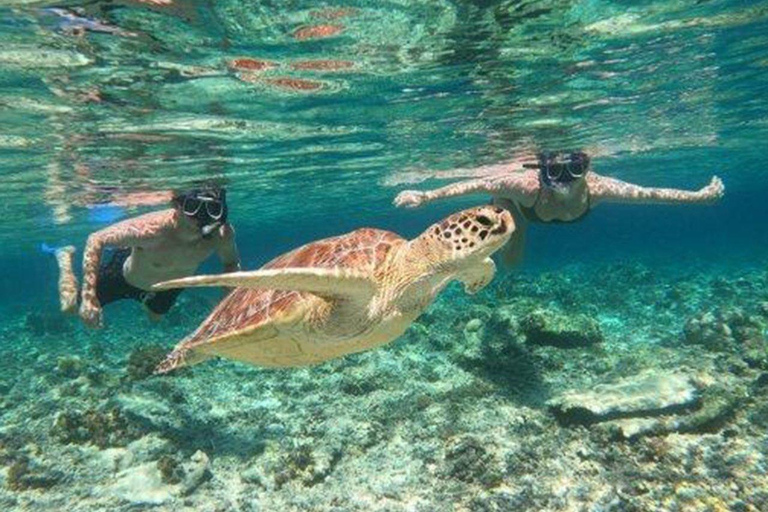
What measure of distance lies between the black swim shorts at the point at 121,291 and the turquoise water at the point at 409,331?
5.42ft

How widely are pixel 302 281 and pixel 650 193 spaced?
693cm

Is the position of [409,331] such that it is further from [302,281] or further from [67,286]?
[302,281]

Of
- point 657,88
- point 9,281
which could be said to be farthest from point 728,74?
point 9,281

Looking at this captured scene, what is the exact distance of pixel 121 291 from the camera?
31.7 feet

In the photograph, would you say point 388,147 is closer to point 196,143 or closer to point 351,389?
point 196,143

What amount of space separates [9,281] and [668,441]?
160 m

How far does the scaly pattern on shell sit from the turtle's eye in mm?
963

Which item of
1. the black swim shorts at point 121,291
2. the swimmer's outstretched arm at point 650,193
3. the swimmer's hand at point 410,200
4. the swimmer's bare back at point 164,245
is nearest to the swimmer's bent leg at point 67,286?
the swimmer's bare back at point 164,245

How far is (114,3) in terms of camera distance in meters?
6.19

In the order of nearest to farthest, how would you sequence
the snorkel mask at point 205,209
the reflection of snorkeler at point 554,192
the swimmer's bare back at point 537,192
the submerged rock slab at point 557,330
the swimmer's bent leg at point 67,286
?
the swimmer's bent leg at point 67,286, the swimmer's bare back at point 537,192, the snorkel mask at point 205,209, the reflection of snorkeler at point 554,192, the submerged rock slab at point 557,330

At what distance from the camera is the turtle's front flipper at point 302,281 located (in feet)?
11.8

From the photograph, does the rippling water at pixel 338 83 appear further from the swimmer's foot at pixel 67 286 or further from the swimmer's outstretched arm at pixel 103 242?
the swimmer's foot at pixel 67 286

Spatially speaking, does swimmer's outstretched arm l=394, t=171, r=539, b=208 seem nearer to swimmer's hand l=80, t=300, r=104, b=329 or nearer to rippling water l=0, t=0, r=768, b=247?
rippling water l=0, t=0, r=768, b=247

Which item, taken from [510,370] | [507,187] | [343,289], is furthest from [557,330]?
[343,289]
